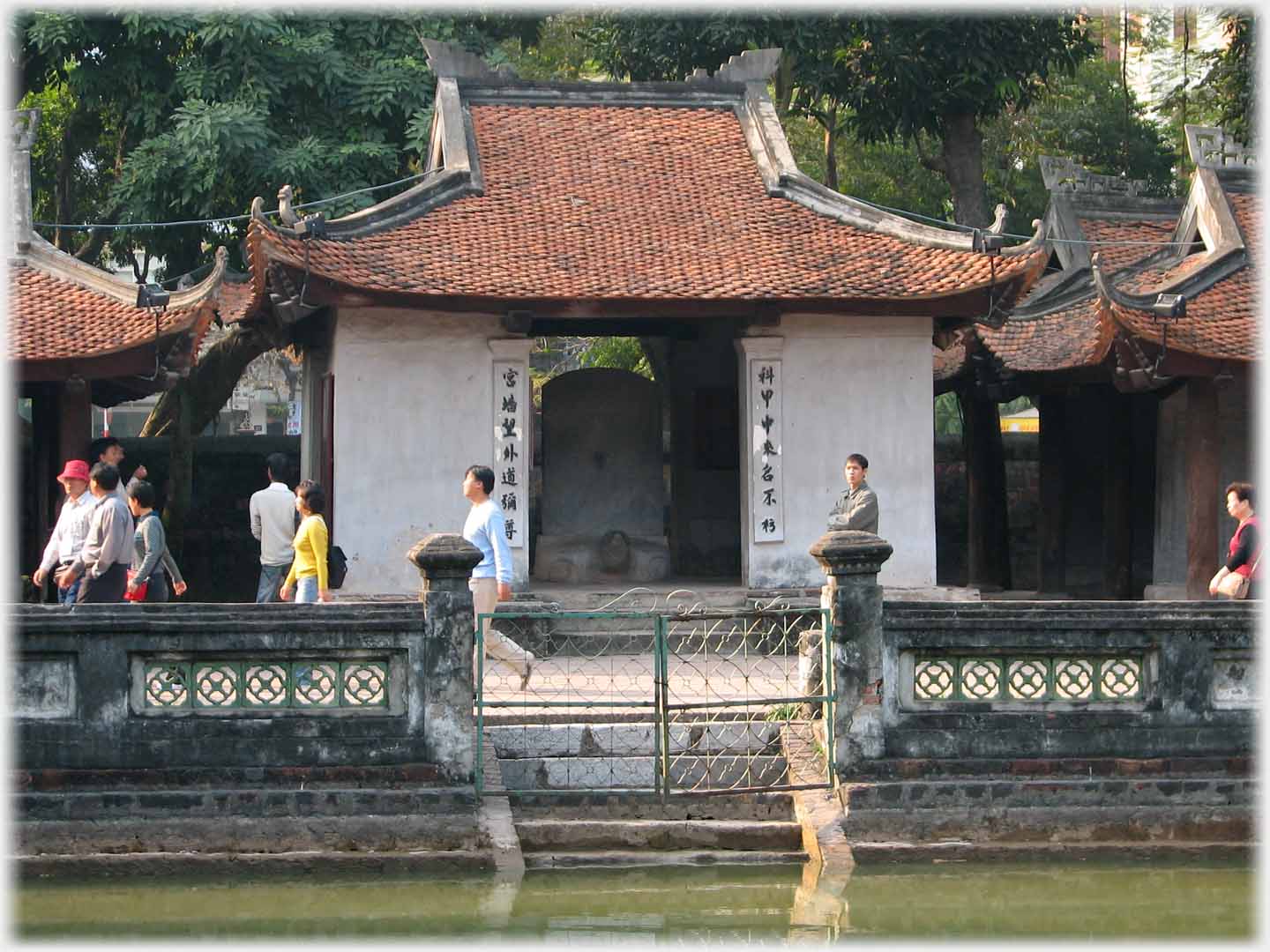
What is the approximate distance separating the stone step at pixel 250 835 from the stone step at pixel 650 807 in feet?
2.05

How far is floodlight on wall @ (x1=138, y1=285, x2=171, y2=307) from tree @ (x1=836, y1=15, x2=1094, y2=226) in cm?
1305

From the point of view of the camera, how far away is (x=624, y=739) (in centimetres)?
1139

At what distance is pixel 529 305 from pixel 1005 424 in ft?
76.6

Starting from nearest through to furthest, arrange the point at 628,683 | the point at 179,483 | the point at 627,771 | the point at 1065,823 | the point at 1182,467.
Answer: the point at 1065,823 < the point at 627,771 < the point at 628,683 < the point at 1182,467 < the point at 179,483

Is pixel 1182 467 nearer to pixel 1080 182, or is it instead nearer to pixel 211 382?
pixel 1080 182

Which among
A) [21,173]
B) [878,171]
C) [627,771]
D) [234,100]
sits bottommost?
[627,771]

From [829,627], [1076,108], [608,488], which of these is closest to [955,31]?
[1076,108]

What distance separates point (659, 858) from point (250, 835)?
2.23m

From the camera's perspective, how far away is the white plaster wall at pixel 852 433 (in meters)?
17.1

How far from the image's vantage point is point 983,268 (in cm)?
1655

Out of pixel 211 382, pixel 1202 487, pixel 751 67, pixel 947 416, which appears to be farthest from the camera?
pixel 947 416

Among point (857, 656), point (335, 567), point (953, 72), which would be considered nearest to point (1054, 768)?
point (857, 656)

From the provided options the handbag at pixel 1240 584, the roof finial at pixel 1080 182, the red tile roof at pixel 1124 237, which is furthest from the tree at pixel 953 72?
the handbag at pixel 1240 584

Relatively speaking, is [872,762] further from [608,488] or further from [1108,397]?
[1108,397]
